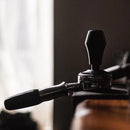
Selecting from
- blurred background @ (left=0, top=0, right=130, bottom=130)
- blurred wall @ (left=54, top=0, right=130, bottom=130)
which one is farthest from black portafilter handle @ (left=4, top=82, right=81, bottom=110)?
blurred background @ (left=0, top=0, right=130, bottom=130)

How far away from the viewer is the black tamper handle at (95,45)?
412 millimetres

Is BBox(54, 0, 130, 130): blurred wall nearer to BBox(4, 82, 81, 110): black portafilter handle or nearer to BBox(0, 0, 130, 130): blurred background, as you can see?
BBox(0, 0, 130, 130): blurred background

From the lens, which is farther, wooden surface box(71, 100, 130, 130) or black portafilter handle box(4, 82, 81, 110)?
wooden surface box(71, 100, 130, 130)

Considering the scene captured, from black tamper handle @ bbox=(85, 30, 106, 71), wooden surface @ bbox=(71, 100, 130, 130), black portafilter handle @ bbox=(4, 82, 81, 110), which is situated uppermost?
black tamper handle @ bbox=(85, 30, 106, 71)

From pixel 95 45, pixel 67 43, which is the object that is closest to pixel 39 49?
pixel 67 43

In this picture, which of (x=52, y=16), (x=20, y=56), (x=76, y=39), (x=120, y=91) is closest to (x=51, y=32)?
(x=52, y=16)

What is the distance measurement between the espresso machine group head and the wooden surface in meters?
0.31

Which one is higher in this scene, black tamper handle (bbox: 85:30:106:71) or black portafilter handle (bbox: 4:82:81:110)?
black tamper handle (bbox: 85:30:106:71)

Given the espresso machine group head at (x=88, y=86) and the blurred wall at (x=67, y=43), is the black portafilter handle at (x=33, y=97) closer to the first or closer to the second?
the espresso machine group head at (x=88, y=86)

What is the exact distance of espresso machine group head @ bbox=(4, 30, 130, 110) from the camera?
0.40m

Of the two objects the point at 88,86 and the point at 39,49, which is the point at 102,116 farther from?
the point at 39,49

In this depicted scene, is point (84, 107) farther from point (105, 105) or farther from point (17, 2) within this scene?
point (17, 2)

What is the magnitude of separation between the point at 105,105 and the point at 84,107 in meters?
0.08

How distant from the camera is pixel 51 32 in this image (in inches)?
75.5
